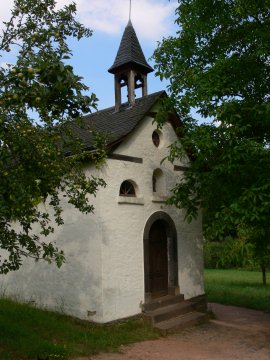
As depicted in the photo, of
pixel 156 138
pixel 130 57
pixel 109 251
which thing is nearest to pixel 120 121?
pixel 156 138

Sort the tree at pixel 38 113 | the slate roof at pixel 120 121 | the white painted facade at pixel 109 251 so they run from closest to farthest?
the tree at pixel 38 113 < the white painted facade at pixel 109 251 < the slate roof at pixel 120 121

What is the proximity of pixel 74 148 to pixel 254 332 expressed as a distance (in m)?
6.64

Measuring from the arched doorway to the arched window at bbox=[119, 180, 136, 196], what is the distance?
2.82 feet

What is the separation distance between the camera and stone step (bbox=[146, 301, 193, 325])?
982cm

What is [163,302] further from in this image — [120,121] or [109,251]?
[120,121]

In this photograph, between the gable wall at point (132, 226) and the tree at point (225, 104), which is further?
the gable wall at point (132, 226)

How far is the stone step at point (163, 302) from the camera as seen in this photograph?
10.1m

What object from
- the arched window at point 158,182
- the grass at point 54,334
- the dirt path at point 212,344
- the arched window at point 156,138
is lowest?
the dirt path at point 212,344

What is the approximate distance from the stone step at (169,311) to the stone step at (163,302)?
0.09 meters

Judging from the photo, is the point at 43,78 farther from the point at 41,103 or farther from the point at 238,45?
the point at 238,45

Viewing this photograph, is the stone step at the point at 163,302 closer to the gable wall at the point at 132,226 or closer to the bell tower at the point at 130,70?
the gable wall at the point at 132,226

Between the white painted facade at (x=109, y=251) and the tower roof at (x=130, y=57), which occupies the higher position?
the tower roof at (x=130, y=57)

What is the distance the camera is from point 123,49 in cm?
1312

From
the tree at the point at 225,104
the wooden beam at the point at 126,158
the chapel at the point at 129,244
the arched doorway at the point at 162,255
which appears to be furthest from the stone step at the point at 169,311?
the wooden beam at the point at 126,158
